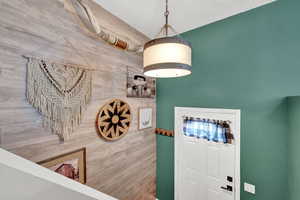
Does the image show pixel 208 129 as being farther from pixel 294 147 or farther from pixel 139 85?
pixel 139 85

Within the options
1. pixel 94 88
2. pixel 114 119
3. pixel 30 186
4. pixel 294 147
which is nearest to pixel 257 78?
pixel 294 147

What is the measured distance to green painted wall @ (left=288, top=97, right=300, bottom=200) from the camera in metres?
1.39

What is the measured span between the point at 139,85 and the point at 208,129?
135cm

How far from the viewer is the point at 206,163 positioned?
217 cm

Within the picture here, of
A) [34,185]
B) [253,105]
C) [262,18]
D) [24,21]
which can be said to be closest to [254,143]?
[253,105]

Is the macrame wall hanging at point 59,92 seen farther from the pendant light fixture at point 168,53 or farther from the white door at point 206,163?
the white door at point 206,163

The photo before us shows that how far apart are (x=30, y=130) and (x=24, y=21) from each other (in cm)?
95

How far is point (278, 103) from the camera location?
1.63m

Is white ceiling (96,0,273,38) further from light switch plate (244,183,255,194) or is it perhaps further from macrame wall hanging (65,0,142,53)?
light switch plate (244,183,255,194)

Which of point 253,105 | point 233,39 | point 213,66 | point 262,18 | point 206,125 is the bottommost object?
point 206,125

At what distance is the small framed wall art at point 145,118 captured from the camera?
235 centimetres

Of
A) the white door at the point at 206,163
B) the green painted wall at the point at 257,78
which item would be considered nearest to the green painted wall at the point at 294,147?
the green painted wall at the point at 257,78

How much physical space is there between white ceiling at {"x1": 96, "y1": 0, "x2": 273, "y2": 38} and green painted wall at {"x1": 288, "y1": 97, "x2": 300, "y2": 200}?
1342mm

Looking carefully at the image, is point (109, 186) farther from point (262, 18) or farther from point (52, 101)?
point (262, 18)
